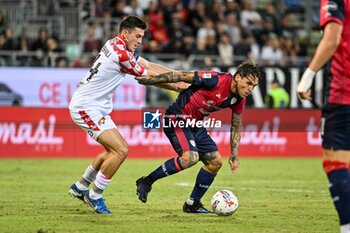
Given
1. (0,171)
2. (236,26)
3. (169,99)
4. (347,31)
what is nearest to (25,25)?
(169,99)

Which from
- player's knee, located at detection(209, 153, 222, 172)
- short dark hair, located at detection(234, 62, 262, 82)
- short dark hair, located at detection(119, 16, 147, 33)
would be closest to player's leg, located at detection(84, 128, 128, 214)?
player's knee, located at detection(209, 153, 222, 172)

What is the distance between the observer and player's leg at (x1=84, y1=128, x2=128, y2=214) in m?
10.7

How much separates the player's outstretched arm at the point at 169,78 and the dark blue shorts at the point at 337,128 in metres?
3.16

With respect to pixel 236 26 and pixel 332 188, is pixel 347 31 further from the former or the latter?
pixel 236 26

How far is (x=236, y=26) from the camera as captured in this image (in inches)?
1073

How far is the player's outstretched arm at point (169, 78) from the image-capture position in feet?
34.5

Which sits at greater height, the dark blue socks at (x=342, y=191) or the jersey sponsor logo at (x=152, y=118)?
the dark blue socks at (x=342, y=191)

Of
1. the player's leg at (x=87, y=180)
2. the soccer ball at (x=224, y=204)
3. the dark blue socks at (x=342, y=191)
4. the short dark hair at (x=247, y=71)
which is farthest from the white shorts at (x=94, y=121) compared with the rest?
the dark blue socks at (x=342, y=191)

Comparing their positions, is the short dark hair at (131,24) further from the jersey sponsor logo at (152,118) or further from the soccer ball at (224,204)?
the soccer ball at (224,204)

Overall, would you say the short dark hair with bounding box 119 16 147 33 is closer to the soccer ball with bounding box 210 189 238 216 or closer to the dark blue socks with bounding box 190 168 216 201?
the dark blue socks with bounding box 190 168 216 201

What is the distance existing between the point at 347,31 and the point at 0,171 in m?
11.2

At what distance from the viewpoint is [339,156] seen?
7715mm

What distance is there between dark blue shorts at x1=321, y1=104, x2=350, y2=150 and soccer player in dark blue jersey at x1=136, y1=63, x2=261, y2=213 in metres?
2.99

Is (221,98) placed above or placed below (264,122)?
above
